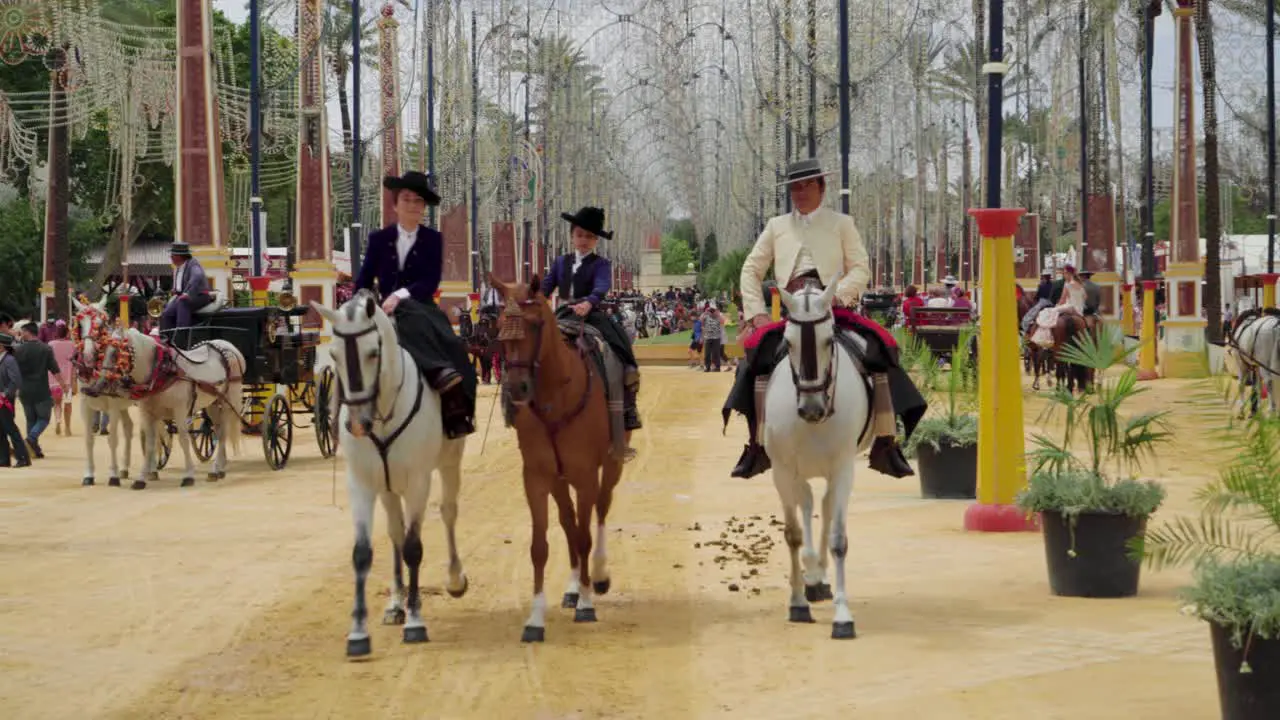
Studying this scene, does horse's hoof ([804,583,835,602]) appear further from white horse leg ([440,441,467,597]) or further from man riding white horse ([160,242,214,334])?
man riding white horse ([160,242,214,334])

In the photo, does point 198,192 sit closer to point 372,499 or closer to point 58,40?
point 58,40

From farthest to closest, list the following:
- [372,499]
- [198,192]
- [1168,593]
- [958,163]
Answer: [958,163]
[198,192]
[1168,593]
[372,499]

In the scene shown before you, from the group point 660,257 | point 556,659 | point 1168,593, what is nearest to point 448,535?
point 556,659

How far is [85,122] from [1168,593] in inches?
1266

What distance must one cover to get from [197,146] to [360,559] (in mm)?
22071

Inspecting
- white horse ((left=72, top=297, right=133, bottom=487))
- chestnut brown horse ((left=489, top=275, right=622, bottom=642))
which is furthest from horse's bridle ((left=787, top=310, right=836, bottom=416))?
white horse ((left=72, top=297, right=133, bottom=487))

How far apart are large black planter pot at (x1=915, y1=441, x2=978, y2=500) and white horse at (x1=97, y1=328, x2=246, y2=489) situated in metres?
8.71

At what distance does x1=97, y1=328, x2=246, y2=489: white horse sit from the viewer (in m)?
19.7

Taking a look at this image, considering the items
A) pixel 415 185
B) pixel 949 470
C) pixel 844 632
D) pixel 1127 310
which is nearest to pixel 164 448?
pixel 949 470

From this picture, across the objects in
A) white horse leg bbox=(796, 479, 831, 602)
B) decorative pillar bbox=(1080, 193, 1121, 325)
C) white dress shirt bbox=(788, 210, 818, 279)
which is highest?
decorative pillar bbox=(1080, 193, 1121, 325)

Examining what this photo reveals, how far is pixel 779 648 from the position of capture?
9.77m

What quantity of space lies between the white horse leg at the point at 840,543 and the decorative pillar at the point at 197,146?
2149cm

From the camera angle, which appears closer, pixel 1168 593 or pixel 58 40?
pixel 1168 593

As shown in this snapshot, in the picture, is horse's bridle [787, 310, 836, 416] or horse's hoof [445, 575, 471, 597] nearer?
horse's bridle [787, 310, 836, 416]
